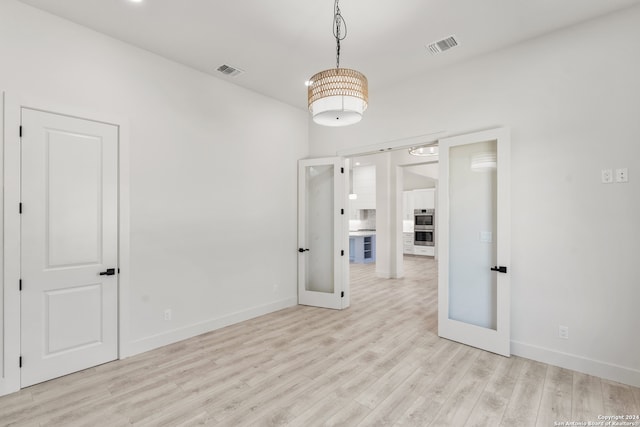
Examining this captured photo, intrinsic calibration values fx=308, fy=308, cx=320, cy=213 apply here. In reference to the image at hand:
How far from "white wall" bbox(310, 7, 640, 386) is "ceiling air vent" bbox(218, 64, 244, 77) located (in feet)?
9.17

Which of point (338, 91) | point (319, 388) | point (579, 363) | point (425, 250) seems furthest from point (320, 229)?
point (425, 250)

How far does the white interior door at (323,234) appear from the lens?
4.81 metres

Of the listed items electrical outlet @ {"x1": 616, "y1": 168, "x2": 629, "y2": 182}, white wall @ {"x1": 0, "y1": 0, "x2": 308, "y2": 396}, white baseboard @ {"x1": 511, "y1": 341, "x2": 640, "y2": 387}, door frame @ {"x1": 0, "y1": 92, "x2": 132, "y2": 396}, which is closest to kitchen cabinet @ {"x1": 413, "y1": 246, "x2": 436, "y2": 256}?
white wall @ {"x1": 0, "y1": 0, "x2": 308, "y2": 396}

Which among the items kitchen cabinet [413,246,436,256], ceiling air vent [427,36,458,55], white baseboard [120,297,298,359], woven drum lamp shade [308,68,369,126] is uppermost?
ceiling air vent [427,36,458,55]

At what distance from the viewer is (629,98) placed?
8.79ft

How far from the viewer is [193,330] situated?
375cm

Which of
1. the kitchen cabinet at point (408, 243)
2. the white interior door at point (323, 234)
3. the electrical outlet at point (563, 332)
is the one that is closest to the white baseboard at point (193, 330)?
the white interior door at point (323, 234)

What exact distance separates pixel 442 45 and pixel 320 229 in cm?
305

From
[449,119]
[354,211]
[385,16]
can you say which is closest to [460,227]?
[449,119]

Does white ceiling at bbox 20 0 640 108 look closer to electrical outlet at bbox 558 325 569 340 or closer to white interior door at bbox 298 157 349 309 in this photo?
white interior door at bbox 298 157 349 309

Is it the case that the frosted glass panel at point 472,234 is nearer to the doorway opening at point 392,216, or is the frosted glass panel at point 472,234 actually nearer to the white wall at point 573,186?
the white wall at point 573,186

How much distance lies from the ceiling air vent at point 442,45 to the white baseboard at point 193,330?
395cm

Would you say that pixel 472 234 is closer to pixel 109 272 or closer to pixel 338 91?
pixel 338 91

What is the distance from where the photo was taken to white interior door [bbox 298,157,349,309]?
4812 millimetres
